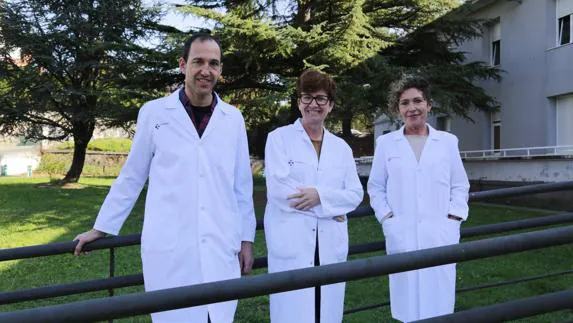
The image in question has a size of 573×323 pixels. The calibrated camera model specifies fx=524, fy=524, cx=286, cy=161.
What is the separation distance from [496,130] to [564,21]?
14.7ft

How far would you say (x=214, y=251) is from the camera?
7.86ft

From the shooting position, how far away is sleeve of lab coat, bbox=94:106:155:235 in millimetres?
2479

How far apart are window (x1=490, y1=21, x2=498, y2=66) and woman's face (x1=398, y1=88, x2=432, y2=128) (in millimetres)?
15607

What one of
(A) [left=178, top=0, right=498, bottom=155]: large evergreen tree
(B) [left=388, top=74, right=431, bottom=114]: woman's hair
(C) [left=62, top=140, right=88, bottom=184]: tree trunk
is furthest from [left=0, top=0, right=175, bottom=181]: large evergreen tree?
(B) [left=388, top=74, right=431, bottom=114]: woman's hair

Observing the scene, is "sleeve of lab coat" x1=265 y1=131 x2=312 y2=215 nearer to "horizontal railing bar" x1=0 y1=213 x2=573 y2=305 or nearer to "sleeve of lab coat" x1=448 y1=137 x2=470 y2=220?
"horizontal railing bar" x1=0 y1=213 x2=573 y2=305

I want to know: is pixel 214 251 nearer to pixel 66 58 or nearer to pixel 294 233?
pixel 294 233

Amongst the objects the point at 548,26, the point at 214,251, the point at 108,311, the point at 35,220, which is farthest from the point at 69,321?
the point at 548,26

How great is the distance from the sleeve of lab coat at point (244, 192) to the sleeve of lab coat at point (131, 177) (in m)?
0.43

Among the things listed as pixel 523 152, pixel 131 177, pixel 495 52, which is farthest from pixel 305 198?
pixel 495 52

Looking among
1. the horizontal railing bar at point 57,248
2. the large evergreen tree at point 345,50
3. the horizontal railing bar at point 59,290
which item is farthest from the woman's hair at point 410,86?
the large evergreen tree at point 345,50

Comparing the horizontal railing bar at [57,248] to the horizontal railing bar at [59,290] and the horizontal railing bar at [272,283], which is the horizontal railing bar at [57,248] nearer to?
the horizontal railing bar at [59,290]

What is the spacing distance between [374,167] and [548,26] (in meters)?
13.7

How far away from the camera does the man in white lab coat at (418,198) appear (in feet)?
9.89

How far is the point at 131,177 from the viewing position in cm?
250
